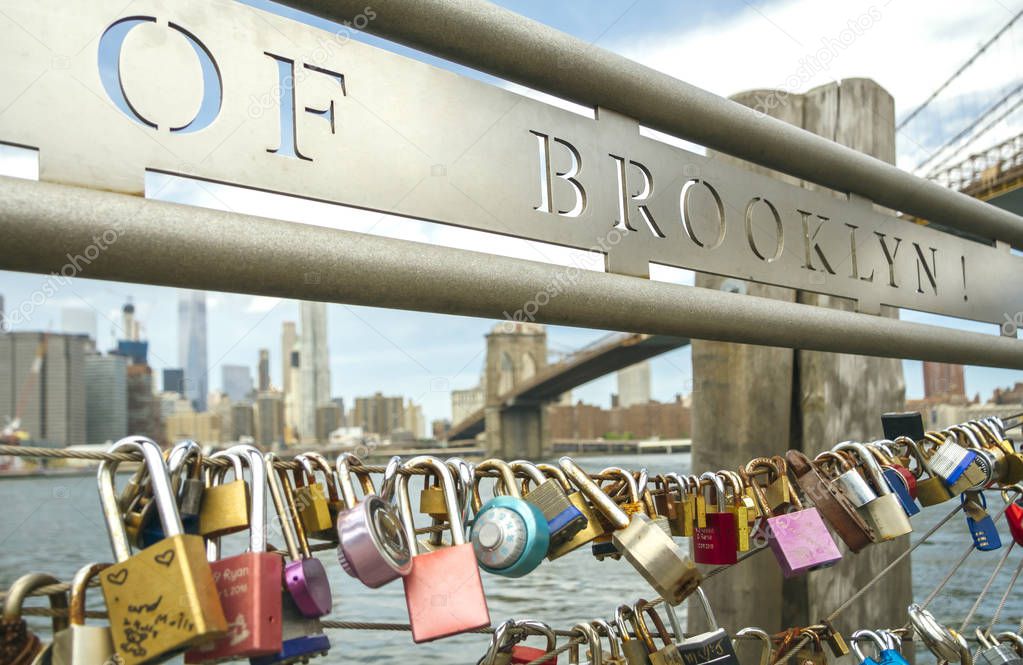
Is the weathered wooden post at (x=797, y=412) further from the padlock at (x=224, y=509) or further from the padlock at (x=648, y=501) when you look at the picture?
the padlock at (x=224, y=509)

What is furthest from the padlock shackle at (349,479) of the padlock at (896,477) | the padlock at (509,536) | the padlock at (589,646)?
the padlock at (896,477)

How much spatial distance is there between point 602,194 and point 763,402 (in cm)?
97

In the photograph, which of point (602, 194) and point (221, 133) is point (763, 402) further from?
point (221, 133)

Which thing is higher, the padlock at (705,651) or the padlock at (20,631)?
the padlock at (20,631)

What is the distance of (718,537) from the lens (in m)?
1.14

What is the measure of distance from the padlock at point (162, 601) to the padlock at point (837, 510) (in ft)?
2.80

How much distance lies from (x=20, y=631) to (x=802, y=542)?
0.91 metres

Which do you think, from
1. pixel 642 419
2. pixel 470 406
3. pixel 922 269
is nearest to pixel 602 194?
pixel 922 269

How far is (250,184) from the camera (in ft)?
2.59

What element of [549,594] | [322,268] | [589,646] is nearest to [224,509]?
[322,268]

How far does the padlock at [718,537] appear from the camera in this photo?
3.72ft

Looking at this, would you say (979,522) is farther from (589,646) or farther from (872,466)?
(589,646)

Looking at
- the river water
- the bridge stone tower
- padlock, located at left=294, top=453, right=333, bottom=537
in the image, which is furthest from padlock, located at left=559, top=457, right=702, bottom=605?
the bridge stone tower

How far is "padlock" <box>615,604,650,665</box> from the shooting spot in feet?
3.39
